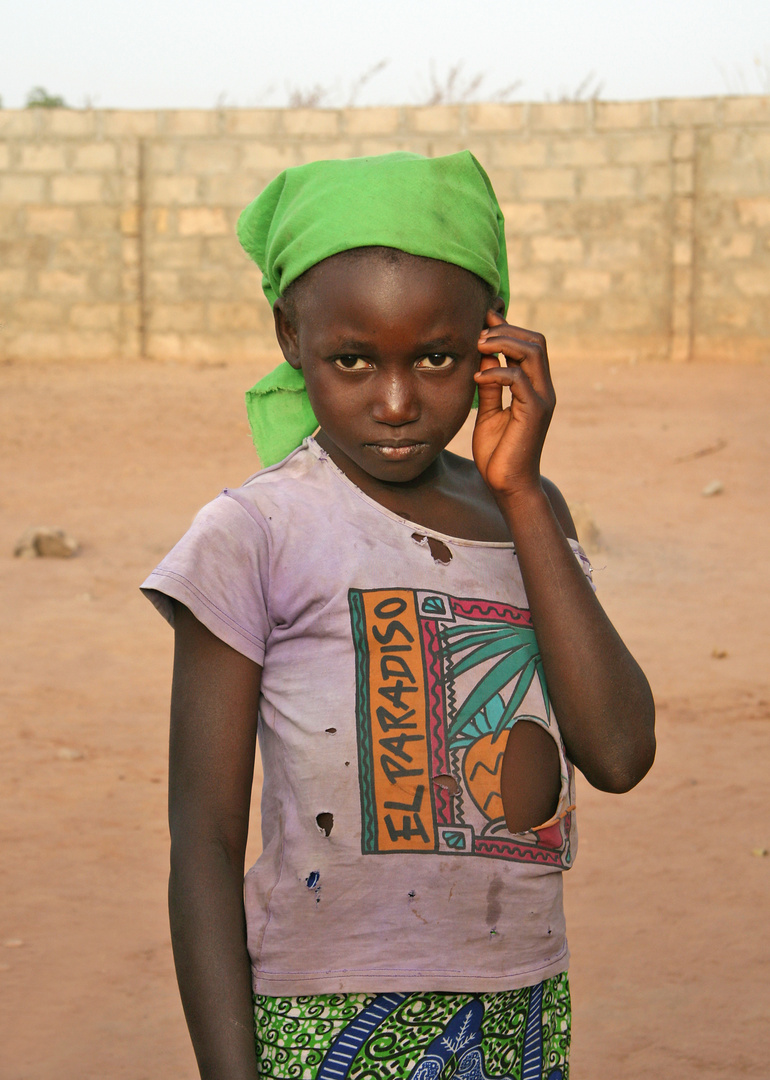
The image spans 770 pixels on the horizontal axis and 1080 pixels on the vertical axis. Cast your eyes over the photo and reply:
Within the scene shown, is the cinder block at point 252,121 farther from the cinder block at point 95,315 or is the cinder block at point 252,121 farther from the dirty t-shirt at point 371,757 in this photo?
the dirty t-shirt at point 371,757

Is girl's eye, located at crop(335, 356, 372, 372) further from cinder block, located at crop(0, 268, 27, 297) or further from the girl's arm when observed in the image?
cinder block, located at crop(0, 268, 27, 297)

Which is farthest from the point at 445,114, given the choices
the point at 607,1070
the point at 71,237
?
the point at 607,1070

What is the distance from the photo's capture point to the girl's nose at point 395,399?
4.28 feet

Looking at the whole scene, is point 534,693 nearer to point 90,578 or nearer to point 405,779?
point 405,779

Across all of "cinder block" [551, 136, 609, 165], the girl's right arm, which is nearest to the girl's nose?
the girl's right arm

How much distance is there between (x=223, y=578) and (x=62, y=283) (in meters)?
11.0

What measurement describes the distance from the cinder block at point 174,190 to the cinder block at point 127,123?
458mm

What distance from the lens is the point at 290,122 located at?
1133cm

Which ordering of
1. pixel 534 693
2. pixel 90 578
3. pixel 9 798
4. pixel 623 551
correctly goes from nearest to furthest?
pixel 534 693 → pixel 9 798 → pixel 90 578 → pixel 623 551

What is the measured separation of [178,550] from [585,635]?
46 centimetres

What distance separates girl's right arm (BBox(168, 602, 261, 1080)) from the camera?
1208 mm

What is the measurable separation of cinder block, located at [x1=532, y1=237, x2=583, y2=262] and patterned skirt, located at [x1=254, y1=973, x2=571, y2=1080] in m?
10.6

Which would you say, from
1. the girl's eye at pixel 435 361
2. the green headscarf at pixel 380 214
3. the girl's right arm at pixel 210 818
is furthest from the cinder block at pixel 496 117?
the girl's right arm at pixel 210 818

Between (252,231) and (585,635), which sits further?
(252,231)
